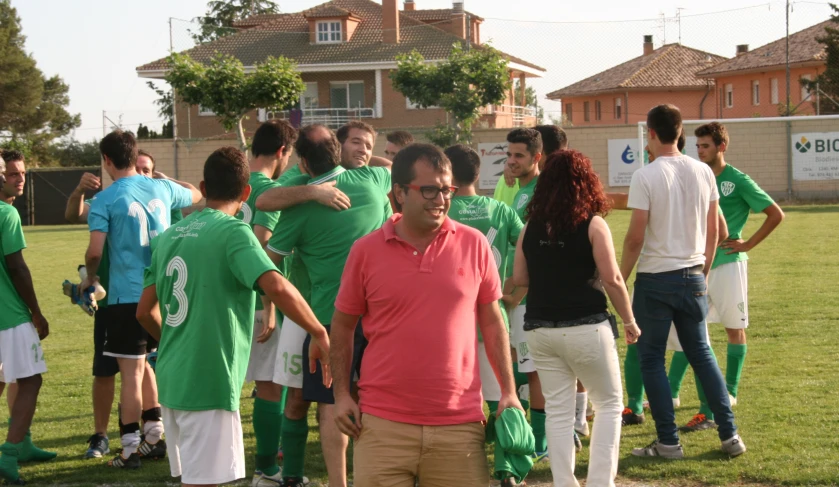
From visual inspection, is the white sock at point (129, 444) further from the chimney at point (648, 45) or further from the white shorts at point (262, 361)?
the chimney at point (648, 45)

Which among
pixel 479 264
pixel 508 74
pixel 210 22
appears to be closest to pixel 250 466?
pixel 479 264

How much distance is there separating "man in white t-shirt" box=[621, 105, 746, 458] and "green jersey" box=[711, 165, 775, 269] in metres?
1.08

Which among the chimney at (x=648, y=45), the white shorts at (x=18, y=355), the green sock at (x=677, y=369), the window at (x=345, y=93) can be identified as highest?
the chimney at (x=648, y=45)

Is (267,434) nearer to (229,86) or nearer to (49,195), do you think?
(229,86)

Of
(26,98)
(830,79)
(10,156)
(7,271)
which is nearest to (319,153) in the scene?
(7,271)

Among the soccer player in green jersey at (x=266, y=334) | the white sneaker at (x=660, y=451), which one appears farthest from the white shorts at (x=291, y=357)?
the white sneaker at (x=660, y=451)

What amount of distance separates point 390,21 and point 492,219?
1721 inches

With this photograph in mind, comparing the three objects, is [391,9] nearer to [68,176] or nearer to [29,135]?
[68,176]

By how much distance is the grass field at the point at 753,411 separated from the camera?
225 inches

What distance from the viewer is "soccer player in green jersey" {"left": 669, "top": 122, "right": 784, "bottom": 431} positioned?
6.91 meters

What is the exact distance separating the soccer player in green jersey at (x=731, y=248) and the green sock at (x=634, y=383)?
343mm

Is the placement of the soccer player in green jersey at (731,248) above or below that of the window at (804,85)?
below

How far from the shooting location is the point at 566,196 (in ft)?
15.9

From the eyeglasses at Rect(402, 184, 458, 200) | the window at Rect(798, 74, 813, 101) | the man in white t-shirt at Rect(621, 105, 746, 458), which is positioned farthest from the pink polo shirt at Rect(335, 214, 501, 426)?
the window at Rect(798, 74, 813, 101)
